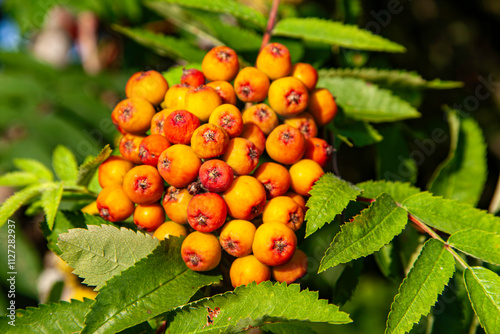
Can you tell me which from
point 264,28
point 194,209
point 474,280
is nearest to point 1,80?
point 264,28

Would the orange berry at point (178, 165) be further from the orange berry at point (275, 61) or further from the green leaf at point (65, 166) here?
the green leaf at point (65, 166)

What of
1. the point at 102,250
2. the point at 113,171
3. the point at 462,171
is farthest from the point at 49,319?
the point at 462,171

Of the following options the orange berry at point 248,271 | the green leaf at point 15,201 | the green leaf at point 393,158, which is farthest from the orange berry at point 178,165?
the green leaf at point 393,158

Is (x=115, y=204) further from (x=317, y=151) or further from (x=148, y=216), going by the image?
(x=317, y=151)

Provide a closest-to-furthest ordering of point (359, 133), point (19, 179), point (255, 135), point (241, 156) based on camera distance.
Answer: point (241, 156) < point (255, 135) < point (19, 179) < point (359, 133)

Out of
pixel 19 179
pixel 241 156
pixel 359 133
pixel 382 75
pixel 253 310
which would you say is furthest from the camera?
pixel 382 75

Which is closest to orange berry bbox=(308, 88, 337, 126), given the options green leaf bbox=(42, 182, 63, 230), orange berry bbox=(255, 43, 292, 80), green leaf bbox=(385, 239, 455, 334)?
orange berry bbox=(255, 43, 292, 80)
